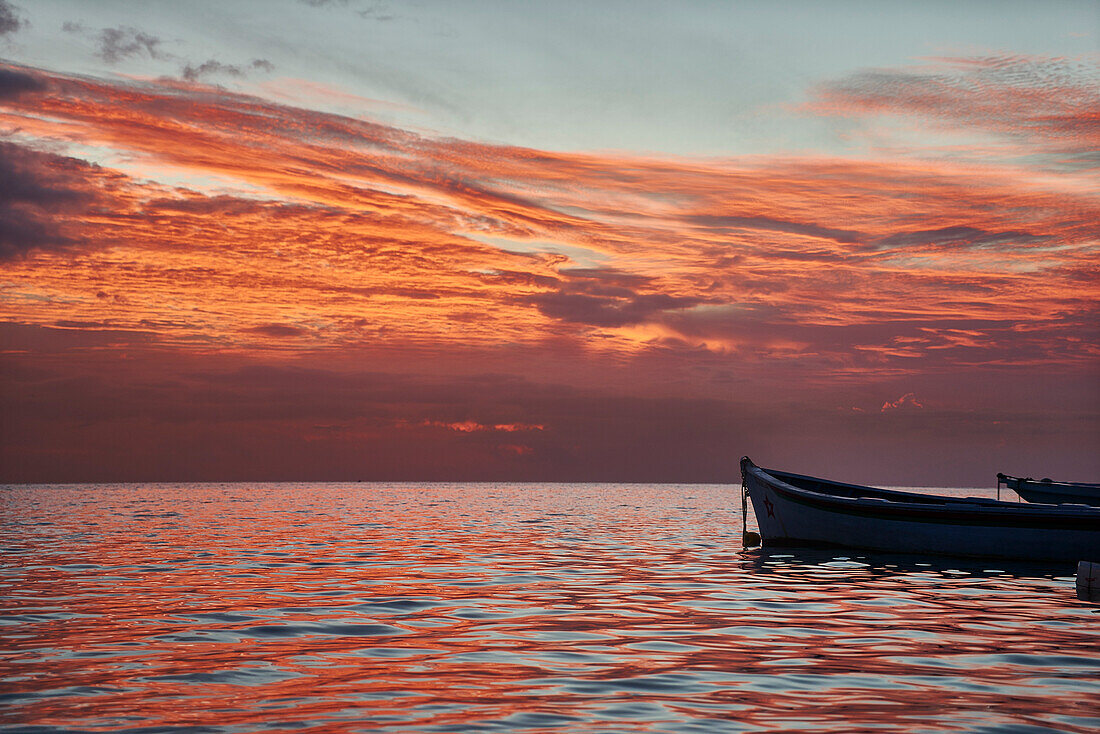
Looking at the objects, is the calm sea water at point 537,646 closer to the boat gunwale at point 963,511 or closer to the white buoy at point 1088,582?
the white buoy at point 1088,582

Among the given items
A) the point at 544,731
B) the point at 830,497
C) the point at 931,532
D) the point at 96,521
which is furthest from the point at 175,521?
the point at 544,731

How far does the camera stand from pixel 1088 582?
20203mm

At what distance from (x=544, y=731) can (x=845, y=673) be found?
4.56 m

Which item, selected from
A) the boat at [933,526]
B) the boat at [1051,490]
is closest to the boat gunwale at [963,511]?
the boat at [933,526]

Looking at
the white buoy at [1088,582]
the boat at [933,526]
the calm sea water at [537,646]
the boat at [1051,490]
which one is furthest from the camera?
the boat at [1051,490]

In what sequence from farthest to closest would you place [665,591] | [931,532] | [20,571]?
[931,532]
[20,571]
[665,591]

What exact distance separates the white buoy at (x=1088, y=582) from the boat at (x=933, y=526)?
25.3 feet

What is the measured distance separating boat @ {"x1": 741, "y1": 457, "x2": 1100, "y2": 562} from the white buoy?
25.3 feet

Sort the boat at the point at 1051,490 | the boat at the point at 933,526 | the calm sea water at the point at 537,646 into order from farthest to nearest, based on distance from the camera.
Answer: the boat at the point at 1051,490, the boat at the point at 933,526, the calm sea water at the point at 537,646

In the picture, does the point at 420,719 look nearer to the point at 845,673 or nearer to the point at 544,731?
the point at 544,731

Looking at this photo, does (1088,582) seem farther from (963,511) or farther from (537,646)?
(537,646)

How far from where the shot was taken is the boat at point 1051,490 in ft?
150

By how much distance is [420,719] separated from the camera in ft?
32.0

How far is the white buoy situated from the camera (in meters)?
20.0
